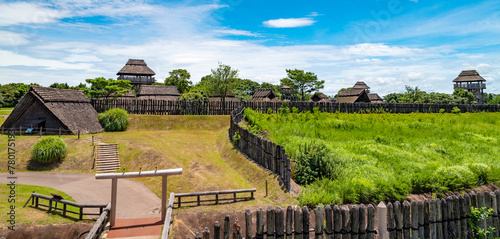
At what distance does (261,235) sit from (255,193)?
657 cm

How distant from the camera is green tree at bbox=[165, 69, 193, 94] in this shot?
72375mm

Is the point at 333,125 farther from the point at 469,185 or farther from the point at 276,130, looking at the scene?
the point at 469,185

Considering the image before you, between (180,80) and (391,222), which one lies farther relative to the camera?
(180,80)

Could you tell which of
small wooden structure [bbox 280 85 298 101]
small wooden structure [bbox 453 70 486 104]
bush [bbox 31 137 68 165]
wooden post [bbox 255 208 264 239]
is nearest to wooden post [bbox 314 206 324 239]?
wooden post [bbox 255 208 264 239]

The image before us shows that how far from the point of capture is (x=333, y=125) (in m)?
24.2

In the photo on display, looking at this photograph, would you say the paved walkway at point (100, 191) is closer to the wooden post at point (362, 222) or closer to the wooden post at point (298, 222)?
the wooden post at point (298, 222)

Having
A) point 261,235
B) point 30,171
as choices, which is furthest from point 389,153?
point 30,171

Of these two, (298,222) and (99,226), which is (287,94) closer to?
(99,226)

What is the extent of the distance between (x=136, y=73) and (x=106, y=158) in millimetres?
44657

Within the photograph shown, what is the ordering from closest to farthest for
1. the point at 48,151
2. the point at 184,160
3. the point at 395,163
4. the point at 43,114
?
the point at 395,163, the point at 48,151, the point at 184,160, the point at 43,114

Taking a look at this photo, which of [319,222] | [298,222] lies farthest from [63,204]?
[319,222]

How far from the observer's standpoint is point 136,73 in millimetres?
60750

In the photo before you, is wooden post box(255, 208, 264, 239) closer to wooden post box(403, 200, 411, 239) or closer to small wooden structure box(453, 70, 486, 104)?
wooden post box(403, 200, 411, 239)

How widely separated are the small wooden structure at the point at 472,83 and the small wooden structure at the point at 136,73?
2846 inches
